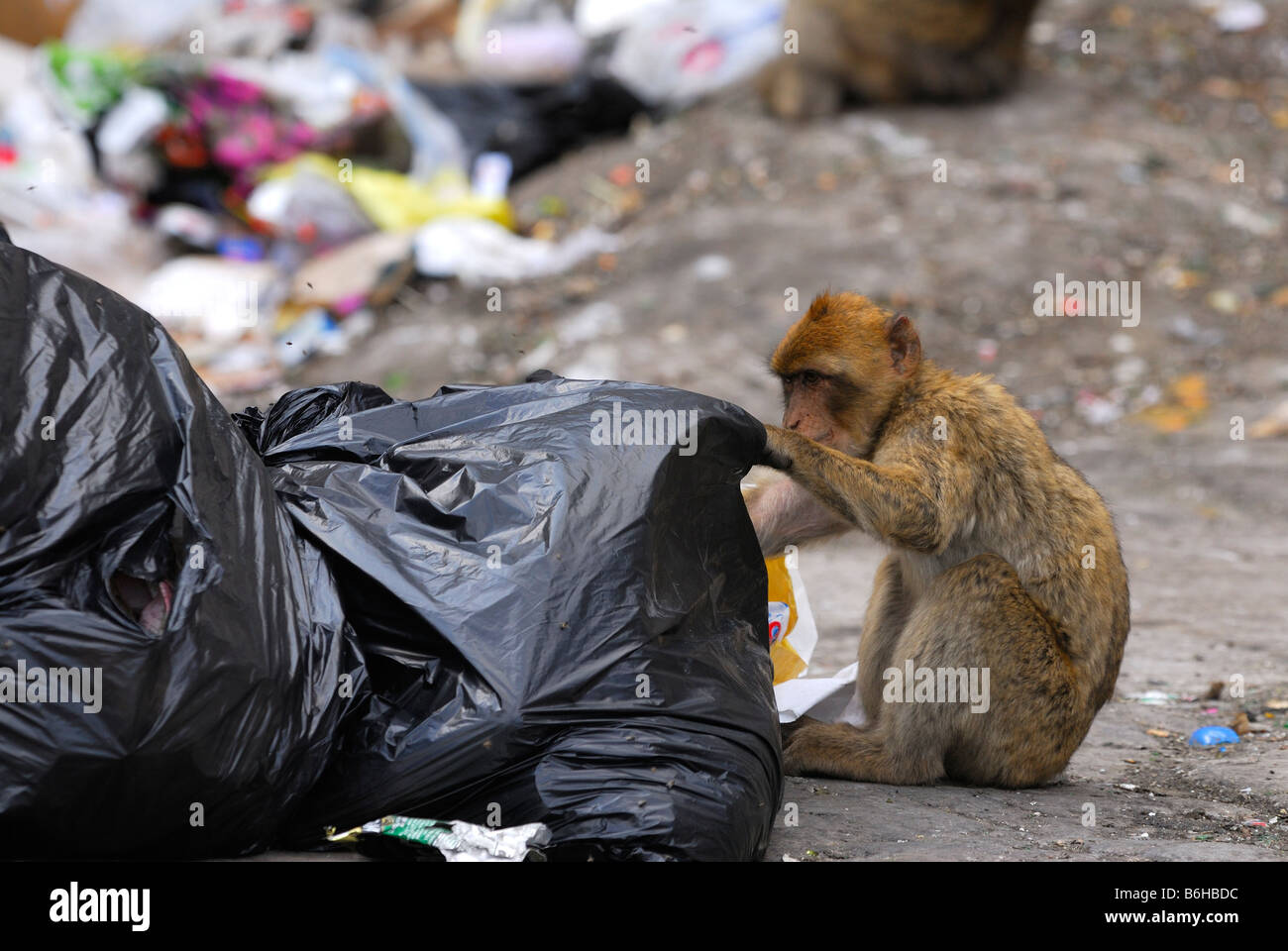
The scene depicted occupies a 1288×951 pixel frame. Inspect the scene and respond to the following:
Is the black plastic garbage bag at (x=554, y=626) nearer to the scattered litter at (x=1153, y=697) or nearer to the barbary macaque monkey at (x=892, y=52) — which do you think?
the scattered litter at (x=1153, y=697)

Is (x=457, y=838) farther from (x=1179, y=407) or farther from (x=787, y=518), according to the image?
(x=1179, y=407)

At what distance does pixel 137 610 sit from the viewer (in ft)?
7.77

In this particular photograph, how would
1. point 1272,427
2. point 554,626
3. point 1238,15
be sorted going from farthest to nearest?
1. point 1238,15
2. point 1272,427
3. point 554,626

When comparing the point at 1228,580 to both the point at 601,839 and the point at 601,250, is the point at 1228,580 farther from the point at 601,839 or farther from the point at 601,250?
the point at 601,250

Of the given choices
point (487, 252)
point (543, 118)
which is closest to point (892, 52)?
point (543, 118)

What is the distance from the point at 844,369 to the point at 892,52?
660 centimetres

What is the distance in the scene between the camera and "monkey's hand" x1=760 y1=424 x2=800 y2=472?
3.12 m

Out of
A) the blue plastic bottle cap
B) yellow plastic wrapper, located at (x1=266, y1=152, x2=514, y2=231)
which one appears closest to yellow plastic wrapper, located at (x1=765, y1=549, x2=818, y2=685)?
the blue plastic bottle cap

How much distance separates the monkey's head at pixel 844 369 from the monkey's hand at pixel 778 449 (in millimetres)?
273

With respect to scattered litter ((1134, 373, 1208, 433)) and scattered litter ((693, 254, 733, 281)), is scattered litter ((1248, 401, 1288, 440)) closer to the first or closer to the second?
scattered litter ((1134, 373, 1208, 433))

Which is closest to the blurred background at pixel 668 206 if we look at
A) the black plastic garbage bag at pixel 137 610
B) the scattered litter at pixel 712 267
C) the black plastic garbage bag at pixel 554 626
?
the scattered litter at pixel 712 267

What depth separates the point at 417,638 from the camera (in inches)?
101

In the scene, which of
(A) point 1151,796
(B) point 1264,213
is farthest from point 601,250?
(A) point 1151,796
